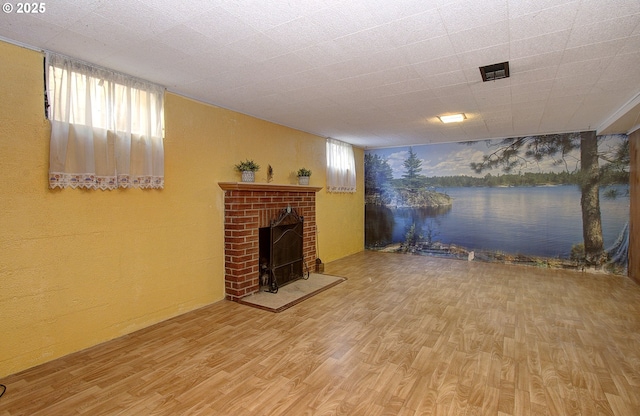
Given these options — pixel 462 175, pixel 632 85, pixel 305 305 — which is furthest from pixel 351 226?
pixel 632 85

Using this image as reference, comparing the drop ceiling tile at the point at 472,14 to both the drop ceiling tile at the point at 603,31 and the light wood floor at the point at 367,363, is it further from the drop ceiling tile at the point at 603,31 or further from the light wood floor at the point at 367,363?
the light wood floor at the point at 367,363

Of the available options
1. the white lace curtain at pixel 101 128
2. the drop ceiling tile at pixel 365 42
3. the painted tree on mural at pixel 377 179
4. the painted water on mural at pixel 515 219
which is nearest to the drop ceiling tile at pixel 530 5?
the drop ceiling tile at pixel 365 42

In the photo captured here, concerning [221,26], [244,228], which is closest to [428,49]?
[221,26]

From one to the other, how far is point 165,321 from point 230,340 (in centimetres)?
88

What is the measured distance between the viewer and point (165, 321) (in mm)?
3184

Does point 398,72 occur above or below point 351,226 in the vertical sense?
above

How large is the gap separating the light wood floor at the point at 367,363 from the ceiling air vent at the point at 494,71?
2.40 metres

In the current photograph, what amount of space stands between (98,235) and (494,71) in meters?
3.76

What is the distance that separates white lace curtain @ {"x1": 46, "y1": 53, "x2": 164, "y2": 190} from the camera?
2.44 meters

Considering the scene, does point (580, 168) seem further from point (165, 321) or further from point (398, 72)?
point (165, 321)

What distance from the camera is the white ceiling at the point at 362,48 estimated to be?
1828mm

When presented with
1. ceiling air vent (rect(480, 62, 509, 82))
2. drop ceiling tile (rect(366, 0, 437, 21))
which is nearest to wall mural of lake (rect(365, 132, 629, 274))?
ceiling air vent (rect(480, 62, 509, 82))

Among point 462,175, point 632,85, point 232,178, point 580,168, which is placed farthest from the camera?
point 462,175

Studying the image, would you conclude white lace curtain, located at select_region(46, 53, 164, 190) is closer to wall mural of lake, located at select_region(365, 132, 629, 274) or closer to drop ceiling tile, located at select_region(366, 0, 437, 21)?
drop ceiling tile, located at select_region(366, 0, 437, 21)
